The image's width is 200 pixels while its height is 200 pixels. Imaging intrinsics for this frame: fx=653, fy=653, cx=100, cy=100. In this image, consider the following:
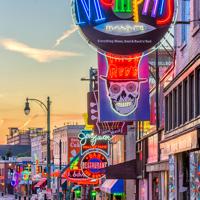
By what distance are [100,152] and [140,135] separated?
34.6ft

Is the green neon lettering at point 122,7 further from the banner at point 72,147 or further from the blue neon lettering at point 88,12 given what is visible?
the banner at point 72,147

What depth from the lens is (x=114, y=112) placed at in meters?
28.9

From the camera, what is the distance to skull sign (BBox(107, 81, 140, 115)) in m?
28.0

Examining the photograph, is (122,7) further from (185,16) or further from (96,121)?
(96,121)

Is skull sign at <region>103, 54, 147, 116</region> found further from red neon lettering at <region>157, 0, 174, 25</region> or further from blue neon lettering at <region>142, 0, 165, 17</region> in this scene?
red neon lettering at <region>157, 0, 174, 25</region>

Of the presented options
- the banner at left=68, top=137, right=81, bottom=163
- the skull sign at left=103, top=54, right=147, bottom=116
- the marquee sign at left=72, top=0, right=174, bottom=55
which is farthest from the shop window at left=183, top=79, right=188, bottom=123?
the banner at left=68, top=137, right=81, bottom=163

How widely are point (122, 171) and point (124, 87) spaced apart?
9429 millimetres

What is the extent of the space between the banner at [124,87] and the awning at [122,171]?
7.60 m

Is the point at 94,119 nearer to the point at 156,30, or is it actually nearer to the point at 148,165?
the point at 148,165

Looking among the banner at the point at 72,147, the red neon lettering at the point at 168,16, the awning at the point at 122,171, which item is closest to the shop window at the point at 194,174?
Result: the red neon lettering at the point at 168,16

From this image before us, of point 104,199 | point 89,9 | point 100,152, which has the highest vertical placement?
point 89,9

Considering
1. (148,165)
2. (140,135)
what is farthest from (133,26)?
(140,135)

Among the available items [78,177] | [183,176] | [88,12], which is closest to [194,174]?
[183,176]

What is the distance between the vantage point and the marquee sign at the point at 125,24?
18.4 metres
